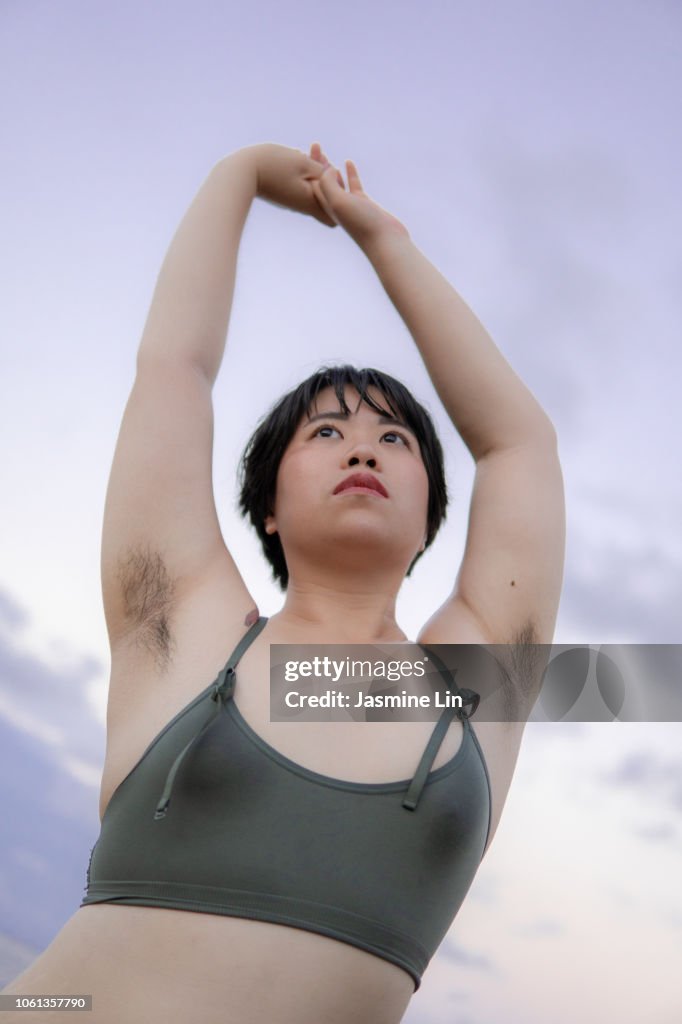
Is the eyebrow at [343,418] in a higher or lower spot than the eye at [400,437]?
higher

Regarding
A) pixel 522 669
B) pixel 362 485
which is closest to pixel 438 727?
pixel 522 669

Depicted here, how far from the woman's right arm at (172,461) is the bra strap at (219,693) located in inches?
3.9

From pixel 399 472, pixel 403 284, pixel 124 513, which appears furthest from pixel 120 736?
pixel 403 284

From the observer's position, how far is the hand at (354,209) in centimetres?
330

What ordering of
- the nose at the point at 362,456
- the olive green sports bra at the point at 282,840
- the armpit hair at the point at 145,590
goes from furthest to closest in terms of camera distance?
the nose at the point at 362,456
the armpit hair at the point at 145,590
the olive green sports bra at the point at 282,840

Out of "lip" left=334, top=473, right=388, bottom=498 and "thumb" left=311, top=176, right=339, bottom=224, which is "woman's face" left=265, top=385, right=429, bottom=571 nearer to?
"lip" left=334, top=473, right=388, bottom=498

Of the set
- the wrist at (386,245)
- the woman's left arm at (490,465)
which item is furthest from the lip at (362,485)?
the wrist at (386,245)

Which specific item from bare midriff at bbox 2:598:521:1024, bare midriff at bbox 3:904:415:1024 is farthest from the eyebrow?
bare midriff at bbox 3:904:415:1024

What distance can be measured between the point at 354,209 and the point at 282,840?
7.20 feet

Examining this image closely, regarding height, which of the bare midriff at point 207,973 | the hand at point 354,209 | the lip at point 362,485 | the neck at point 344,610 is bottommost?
the bare midriff at point 207,973

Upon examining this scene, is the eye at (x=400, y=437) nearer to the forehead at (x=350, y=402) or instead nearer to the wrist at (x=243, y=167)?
the forehead at (x=350, y=402)

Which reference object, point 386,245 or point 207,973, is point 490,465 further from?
point 207,973

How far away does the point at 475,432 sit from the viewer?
9.82 ft

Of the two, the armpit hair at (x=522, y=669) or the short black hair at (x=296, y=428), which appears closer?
the armpit hair at (x=522, y=669)
